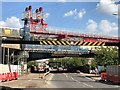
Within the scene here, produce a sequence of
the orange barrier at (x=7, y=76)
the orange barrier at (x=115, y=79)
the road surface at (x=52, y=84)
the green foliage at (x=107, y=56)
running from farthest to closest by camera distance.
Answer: the green foliage at (x=107, y=56), the orange barrier at (x=7, y=76), the orange barrier at (x=115, y=79), the road surface at (x=52, y=84)

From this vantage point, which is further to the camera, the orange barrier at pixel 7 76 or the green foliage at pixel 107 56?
the green foliage at pixel 107 56

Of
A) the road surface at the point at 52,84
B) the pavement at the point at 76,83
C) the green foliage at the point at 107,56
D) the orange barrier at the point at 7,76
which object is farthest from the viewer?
the green foliage at the point at 107,56

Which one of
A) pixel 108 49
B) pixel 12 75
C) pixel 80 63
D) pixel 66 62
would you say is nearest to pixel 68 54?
pixel 108 49

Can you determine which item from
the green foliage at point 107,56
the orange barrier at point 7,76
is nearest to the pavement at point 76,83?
the orange barrier at point 7,76

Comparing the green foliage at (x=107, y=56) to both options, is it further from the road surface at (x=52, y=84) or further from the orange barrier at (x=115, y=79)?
the orange barrier at (x=115, y=79)

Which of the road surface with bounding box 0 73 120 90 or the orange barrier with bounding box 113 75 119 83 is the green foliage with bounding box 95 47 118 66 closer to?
the road surface with bounding box 0 73 120 90

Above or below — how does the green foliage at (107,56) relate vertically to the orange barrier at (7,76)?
above

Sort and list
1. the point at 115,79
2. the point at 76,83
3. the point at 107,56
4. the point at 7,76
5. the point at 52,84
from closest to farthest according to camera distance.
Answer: the point at 52,84 < the point at 76,83 < the point at 115,79 < the point at 7,76 < the point at 107,56

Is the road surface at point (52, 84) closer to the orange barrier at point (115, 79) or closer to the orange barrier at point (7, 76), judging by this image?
the orange barrier at point (7, 76)

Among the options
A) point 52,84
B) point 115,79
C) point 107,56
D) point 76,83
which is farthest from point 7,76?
point 107,56

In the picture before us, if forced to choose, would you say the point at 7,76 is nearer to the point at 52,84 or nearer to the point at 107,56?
the point at 52,84

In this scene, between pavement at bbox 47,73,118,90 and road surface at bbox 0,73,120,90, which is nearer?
road surface at bbox 0,73,120,90

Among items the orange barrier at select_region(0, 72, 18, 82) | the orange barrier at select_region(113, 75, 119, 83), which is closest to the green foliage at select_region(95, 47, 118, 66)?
the orange barrier at select_region(0, 72, 18, 82)

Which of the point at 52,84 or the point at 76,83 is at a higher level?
the point at 52,84
